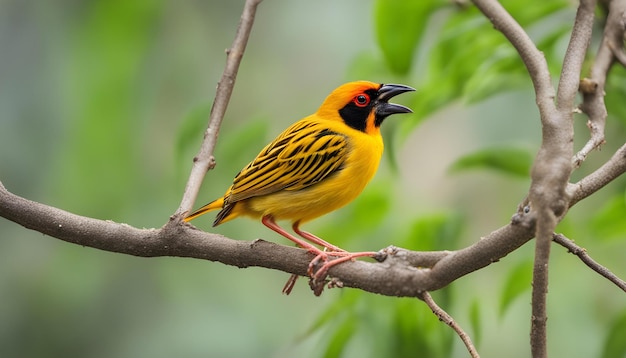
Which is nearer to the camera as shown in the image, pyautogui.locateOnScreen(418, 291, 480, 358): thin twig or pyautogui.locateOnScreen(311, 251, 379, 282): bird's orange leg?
pyautogui.locateOnScreen(418, 291, 480, 358): thin twig

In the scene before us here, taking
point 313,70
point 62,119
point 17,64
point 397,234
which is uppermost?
point 313,70

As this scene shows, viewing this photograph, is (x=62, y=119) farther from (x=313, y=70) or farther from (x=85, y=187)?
(x=313, y=70)

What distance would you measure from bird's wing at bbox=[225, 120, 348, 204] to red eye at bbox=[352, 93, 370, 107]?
20 cm

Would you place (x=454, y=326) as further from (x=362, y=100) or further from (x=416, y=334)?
(x=362, y=100)

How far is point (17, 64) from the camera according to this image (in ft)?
12.8

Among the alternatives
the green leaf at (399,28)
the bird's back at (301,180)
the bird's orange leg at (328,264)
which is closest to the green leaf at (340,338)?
the bird's back at (301,180)

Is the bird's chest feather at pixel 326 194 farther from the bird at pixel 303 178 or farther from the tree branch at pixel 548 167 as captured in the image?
the tree branch at pixel 548 167

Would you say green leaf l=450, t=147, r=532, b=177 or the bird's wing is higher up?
green leaf l=450, t=147, r=532, b=177

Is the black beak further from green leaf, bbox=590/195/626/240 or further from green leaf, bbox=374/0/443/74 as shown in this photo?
green leaf, bbox=590/195/626/240

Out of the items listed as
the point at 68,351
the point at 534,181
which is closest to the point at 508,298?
the point at 534,181

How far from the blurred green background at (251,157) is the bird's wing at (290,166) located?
0.10 metres

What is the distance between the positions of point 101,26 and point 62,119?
0.45m

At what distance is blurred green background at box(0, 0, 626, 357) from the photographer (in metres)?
2.92

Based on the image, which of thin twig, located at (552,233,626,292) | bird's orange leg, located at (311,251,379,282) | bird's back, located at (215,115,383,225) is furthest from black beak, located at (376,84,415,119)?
thin twig, located at (552,233,626,292)
